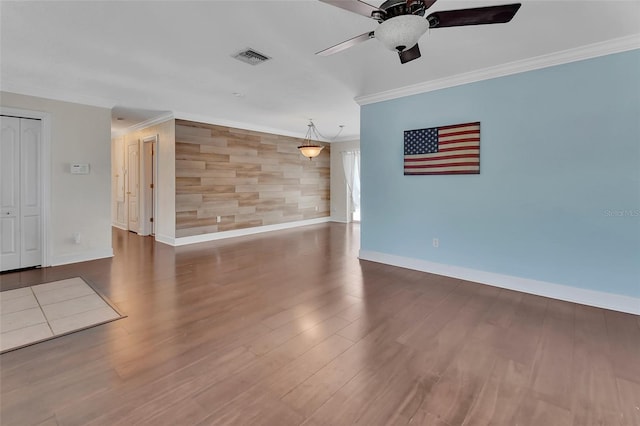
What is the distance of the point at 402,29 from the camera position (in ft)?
6.20

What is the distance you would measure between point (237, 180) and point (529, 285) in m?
5.76

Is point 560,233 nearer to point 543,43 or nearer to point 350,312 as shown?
point 543,43

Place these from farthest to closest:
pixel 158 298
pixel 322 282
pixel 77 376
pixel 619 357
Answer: pixel 322 282 → pixel 158 298 → pixel 619 357 → pixel 77 376

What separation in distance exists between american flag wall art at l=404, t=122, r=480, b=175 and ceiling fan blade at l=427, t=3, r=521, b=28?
2.02 metres

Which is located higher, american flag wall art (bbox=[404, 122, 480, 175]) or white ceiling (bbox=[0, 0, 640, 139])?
white ceiling (bbox=[0, 0, 640, 139])

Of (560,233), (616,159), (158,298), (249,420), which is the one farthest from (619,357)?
(158,298)

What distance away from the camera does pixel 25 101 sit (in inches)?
168

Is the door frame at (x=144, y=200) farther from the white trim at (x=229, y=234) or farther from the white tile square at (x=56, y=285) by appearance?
the white tile square at (x=56, y=285)

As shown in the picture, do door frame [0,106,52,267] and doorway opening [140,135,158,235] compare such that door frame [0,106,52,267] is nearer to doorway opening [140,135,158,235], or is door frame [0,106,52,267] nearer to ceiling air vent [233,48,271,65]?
doorway opening [140,135,158,235]

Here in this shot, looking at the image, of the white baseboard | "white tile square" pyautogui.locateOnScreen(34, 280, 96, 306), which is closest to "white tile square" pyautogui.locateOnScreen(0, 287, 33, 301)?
"white tile square" pyautogui.locateOnScreen(34, 280, 96, 306)

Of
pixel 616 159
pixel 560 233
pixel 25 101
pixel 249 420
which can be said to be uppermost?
pixel 25 101

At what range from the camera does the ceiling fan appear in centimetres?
186

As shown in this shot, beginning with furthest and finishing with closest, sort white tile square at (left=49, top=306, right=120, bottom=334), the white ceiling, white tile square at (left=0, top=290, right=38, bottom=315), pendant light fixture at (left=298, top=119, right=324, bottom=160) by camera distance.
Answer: pendant light fixture at (left=298, top=119, right=324, bottom=160) → white tile square at (left=0, top=290, right=38, bottom=315) → white tile square at (left=49, top=306, right=120, bottom=334) → the white ceiling

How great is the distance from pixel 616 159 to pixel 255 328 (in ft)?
12.5
